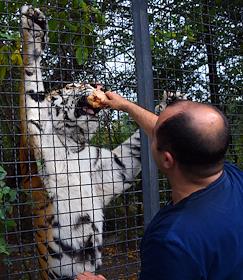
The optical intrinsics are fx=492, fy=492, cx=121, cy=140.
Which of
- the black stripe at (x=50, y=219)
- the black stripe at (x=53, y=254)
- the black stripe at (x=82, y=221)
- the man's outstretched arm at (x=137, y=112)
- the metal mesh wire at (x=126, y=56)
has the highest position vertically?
the metal mesh wire at (x=126, y=56)

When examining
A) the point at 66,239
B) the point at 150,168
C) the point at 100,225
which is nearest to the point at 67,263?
the point at 66,239

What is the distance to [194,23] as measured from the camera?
344 centimetres

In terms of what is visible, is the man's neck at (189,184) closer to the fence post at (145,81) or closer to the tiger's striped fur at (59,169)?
the fence post at (145,81)

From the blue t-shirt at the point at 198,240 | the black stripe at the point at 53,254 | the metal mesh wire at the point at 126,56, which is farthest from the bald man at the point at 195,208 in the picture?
the black stripe at the point at 53,254

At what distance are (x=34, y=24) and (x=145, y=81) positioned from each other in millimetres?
759

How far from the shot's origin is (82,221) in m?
3.30

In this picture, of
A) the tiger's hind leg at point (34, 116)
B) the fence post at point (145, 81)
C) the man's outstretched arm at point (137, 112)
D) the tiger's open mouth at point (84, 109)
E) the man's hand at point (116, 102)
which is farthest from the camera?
the tiger's open mouth at point (84, 109)

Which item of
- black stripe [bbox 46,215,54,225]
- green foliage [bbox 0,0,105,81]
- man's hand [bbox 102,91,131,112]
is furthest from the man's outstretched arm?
black stripe [bbox 46,215,54,225]

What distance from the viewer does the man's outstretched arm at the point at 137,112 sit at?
2329mm

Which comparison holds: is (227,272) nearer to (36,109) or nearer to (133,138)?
(36,109)

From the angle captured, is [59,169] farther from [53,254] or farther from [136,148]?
[136,148]

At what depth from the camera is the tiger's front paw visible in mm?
2906

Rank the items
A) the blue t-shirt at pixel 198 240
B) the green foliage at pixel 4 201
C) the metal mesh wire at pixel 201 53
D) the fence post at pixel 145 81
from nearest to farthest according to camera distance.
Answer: the blue t-shirt at pixel 198 240 < the green foliage at pixel 4 201 < the fence post at pixel 145 81 < the metal mesh wire at pixel 201 53

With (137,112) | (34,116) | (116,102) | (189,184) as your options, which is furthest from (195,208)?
(34,116)
